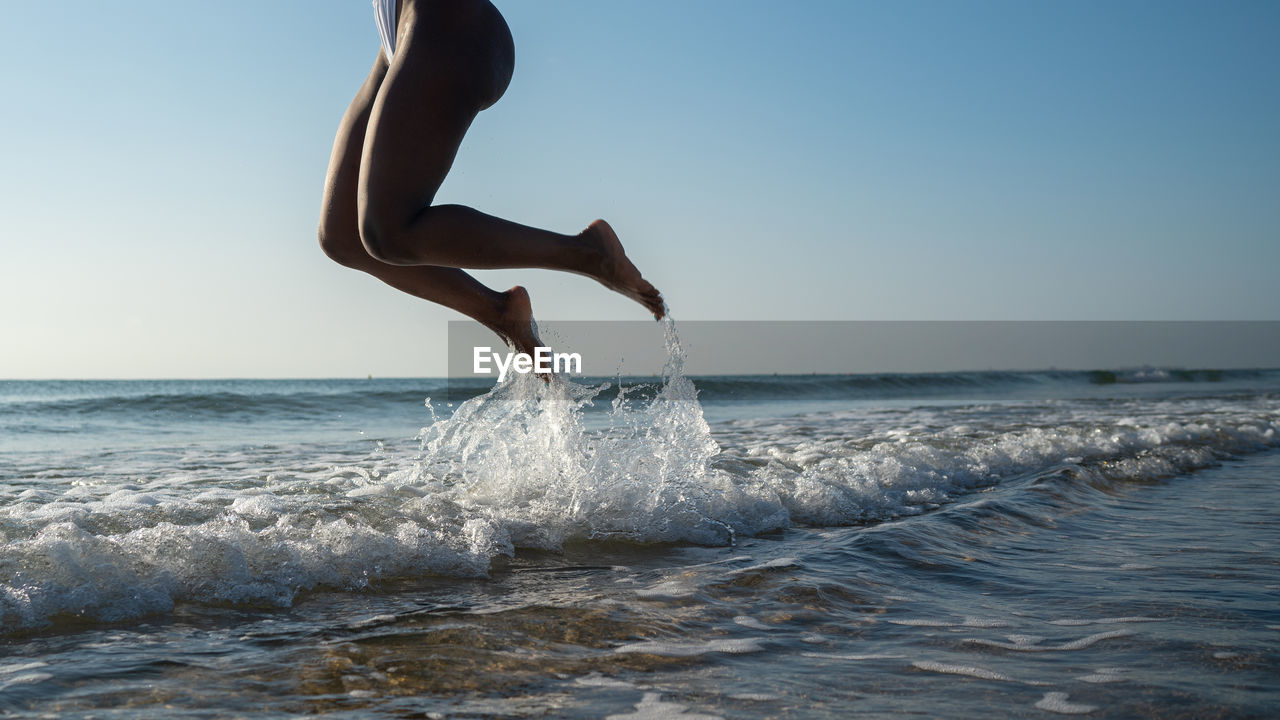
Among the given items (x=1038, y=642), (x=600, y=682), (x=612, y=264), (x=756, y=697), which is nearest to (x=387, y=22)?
(x=612, y=264)

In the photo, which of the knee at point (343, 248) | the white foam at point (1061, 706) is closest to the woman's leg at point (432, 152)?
the knee at point (343, 248)

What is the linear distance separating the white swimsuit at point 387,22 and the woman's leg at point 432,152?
0.06 meters

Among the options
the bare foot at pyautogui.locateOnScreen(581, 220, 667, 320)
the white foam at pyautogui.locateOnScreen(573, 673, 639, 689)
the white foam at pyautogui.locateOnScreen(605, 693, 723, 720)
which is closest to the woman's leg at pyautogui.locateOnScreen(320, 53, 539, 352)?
the bare foot at pyautogui.locateOnScreen(581, 220, 667, 320)

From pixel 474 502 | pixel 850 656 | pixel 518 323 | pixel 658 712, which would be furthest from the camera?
pixel 474 502

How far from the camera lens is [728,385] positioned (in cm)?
2031

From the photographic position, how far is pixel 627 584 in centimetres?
235

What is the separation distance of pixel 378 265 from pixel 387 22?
73cm

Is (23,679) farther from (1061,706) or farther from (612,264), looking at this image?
(1061,706)

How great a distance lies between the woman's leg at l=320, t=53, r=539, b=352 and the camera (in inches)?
98.2

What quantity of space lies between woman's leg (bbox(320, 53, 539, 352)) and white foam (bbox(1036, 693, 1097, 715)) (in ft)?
6.38

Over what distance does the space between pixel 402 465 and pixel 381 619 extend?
2.84 meters

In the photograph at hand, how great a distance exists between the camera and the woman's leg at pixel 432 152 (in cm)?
209

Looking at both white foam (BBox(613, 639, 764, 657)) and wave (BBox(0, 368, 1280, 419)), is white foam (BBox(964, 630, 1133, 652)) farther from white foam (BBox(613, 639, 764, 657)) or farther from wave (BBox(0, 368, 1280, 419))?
wave (BBox(0, 368, 1280, 419))

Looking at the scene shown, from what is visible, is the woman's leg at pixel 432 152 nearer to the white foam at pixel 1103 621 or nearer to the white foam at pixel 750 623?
the white foam at pixel 750 623
